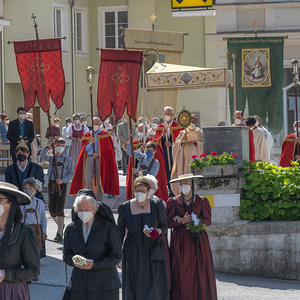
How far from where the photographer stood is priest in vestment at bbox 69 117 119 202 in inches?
482

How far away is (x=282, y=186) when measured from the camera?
27.3ft

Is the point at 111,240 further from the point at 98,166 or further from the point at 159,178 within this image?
the point at 98,166

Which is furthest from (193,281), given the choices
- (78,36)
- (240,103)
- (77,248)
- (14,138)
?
(78,36)

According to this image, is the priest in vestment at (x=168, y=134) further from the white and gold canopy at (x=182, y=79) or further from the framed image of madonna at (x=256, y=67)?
the framed image of madonna at (x=256, y=67)

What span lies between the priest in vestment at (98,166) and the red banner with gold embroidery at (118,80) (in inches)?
85.3

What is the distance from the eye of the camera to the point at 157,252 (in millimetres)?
6102

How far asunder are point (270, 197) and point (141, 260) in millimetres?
2857

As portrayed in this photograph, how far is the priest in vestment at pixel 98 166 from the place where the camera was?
12250 millimetres

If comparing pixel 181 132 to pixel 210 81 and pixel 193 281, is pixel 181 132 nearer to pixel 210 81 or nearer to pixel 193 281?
pixel 210 81

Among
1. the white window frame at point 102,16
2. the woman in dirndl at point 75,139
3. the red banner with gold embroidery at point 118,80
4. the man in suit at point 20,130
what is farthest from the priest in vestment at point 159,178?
the white window frame at point 102,16

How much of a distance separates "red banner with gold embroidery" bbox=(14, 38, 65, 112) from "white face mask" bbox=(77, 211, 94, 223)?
524cm

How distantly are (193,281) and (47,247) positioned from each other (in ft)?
11.4

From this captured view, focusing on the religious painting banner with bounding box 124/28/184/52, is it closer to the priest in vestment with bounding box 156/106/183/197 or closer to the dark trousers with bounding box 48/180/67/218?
the priest in vestment with bounding box 156/106/183/197

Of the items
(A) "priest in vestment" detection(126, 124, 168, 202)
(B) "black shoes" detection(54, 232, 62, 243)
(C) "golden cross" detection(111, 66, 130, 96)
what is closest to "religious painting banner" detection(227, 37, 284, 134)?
(A) "priest in vestment" detection(126, 124, 168, 202)
